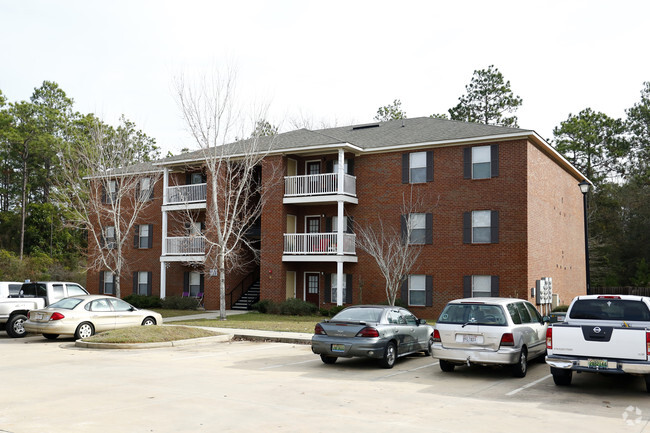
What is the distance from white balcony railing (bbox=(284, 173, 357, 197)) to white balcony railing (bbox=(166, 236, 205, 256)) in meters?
5.77

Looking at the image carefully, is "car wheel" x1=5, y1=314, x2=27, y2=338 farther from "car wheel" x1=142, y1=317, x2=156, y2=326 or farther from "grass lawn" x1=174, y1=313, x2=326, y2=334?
"grass lawn" x1=174, y1=313, x2=326, y2=334

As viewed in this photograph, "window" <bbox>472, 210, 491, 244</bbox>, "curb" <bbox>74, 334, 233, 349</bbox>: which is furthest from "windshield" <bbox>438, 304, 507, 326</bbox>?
"window" <bbox>472, 210, 491, 244</bbox>

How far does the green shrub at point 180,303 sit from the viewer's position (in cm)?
3175

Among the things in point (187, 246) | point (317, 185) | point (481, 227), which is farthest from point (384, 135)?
point (187, 246)

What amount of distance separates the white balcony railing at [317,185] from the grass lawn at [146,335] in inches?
477

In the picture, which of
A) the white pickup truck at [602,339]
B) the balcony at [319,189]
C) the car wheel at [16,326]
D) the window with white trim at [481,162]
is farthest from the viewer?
the balcony at [319,189]

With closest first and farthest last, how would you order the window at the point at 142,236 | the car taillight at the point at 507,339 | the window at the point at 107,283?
the car taillight at the point at 507,339 → the window at the point at 142,236 → the window at the point at 107,283

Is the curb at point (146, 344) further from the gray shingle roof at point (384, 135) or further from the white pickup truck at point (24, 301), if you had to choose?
the gray shingle roof at point (384, 135)

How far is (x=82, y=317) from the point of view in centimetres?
Answer: 1811

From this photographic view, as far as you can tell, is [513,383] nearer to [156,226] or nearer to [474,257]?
[474,257]

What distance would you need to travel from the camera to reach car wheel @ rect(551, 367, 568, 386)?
10.7 m

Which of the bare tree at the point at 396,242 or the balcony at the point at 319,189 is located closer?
the bare tree at the point at 396,242

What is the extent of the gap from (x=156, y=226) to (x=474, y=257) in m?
19.9

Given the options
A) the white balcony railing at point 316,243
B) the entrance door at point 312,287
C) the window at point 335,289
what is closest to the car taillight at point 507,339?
Result: the white balcony railing at point 316,243
